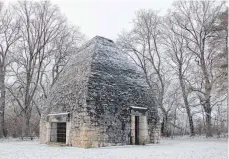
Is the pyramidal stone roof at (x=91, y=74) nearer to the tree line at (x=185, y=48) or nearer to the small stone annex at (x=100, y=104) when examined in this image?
the small stone annex at (x=100, y=104)

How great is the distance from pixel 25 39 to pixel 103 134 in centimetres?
1570

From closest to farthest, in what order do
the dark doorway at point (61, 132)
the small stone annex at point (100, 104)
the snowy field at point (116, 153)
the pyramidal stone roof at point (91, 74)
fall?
the snowy field at point (116, 153), the small stone annex at point (100, 104), the pyramidal stone roof at point (91, 74), the dark doorway at point (61, 132)

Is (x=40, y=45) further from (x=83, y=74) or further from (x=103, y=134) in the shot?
(x=103, y=134)

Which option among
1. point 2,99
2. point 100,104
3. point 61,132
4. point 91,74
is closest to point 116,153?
point 100,104

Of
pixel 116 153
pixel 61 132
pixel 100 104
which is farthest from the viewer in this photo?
pixel 61 132

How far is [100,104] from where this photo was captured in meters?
12.8

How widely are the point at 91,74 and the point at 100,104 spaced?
5.22 feet

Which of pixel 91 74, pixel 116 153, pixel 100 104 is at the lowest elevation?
pixel 116 153

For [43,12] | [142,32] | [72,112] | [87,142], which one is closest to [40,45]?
[43,12]

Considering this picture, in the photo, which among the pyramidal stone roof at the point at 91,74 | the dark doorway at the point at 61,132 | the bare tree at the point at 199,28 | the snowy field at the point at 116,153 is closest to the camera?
the snowy field at the point at 116,153

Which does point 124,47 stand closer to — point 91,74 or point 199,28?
point 199,28

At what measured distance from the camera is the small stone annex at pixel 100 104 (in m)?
12.5

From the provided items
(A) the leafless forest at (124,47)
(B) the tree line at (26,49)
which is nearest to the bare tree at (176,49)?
(A) the leafless forest at (124,47)

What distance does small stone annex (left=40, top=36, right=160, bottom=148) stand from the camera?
1253 centimetres
